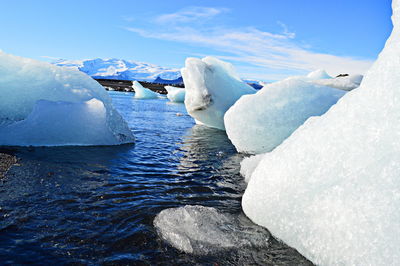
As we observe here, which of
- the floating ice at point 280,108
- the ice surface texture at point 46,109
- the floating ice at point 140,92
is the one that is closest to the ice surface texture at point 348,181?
the floating ice at point 280,108

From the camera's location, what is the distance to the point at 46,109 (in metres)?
7.36

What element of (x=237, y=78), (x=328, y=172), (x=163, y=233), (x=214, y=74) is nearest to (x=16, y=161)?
(x=163, y=233)

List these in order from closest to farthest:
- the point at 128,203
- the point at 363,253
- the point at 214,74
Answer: the point at 363,253, the point at 128,203, the point at 214,74

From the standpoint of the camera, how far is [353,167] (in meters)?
2.91

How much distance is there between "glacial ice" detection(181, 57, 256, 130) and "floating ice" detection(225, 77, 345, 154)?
13.9 feet

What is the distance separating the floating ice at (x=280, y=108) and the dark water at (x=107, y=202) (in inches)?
46.1

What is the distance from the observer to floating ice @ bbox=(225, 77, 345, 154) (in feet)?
25.4

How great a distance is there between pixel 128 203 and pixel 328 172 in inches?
101

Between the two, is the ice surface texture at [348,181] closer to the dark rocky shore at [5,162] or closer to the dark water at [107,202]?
the dark water at [107,202]

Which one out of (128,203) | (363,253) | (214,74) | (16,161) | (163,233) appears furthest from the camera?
(214,74)

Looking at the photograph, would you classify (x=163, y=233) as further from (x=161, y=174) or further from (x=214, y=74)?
(x=214, y=74)

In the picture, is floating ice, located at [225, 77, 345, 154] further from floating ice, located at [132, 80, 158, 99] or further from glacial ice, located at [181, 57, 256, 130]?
floating ice, located at [132, 80, 158, 99]

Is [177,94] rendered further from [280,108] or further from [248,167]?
[248,167]

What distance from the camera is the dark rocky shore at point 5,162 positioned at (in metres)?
5.03
